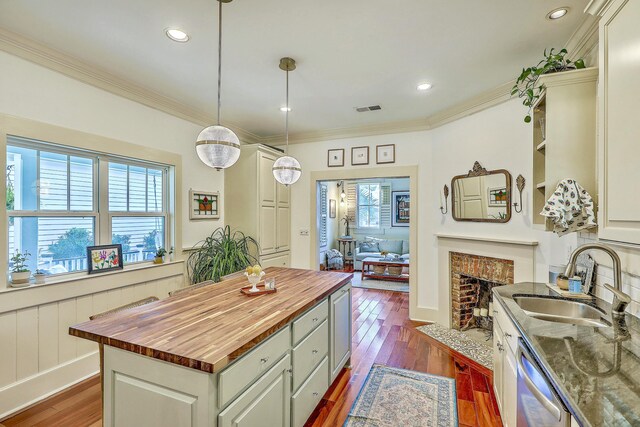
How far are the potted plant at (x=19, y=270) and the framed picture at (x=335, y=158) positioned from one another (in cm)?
349

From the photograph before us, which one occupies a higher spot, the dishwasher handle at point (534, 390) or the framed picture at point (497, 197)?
the framed picture at point (497, 197)

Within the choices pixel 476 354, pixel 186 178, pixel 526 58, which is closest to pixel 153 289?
pixel 186 178

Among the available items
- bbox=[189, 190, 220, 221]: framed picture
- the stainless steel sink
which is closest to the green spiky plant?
bbox=[189, 190, 220, 221]: framed picture

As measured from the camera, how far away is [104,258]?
270 centimetres

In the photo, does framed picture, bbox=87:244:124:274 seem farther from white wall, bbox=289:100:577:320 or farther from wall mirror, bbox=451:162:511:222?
wall mirror, bbox=451:162:511:222

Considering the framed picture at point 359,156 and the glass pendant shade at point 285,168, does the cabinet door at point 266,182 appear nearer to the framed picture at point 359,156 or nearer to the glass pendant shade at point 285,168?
the framed picture at point 359,156

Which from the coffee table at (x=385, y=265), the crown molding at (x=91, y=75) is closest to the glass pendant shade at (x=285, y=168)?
the crown molding at (x=91, y=75)

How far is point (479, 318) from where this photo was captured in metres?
3.58

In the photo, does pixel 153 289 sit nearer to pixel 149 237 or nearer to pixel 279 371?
pixel 149 237

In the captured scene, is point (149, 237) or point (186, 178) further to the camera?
point (186, 178)

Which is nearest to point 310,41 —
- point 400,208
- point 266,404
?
point 266,404

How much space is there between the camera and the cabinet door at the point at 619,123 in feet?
3.79

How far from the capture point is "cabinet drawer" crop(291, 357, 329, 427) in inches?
69.3

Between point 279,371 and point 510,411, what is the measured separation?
4.38 feet
